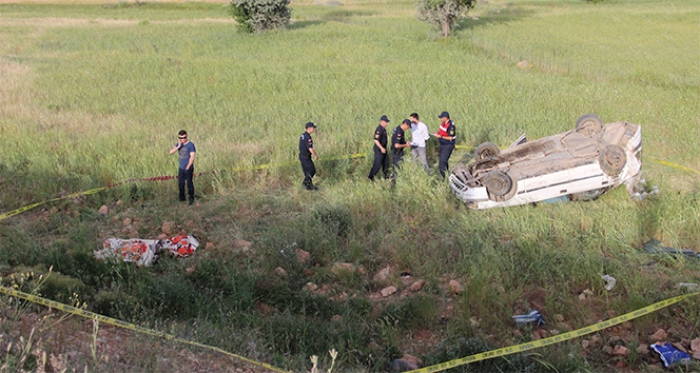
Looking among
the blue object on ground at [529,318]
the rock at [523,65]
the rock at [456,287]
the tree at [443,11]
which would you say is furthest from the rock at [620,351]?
the tree at [443,11]

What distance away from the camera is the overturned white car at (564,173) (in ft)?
28.9

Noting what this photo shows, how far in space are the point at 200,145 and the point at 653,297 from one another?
349 inches

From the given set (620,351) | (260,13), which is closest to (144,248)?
(620,351)

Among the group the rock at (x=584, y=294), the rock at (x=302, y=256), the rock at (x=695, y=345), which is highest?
the rock at (x=695, y=345)

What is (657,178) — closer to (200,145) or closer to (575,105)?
(575,105)

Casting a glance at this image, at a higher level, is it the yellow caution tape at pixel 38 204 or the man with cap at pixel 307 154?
the man with cap at pixel 307 154

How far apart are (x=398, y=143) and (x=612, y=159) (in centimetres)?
349

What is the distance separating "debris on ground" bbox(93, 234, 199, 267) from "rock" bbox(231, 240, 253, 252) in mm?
524

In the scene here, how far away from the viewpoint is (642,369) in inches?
211

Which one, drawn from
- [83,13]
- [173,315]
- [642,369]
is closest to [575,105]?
[642,369]

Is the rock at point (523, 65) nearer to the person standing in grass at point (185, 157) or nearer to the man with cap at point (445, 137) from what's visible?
the man with cap at point (445, 137)

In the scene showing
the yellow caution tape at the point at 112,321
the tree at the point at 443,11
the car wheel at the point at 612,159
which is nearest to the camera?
the yellow caution tape at the point at 112,321

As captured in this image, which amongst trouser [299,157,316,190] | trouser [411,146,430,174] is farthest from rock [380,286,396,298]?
trouser [411,146,430,174]

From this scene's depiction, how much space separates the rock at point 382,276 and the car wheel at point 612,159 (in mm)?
3801
